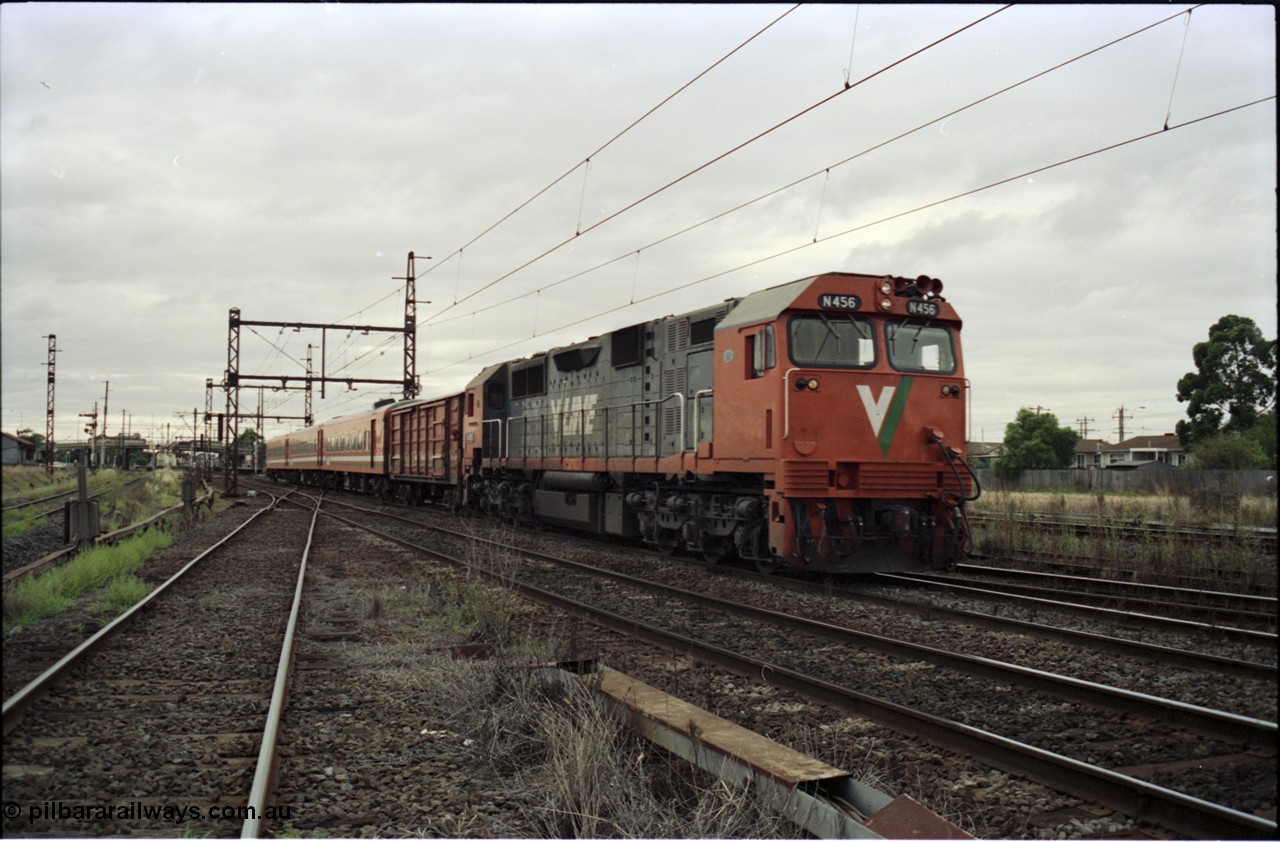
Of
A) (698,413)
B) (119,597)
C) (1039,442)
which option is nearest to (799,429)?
(698,413)

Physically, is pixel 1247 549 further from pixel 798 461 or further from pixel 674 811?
pixel 674 811

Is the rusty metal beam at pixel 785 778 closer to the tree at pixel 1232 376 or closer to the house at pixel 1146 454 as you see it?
the tree at pixel 1232 376

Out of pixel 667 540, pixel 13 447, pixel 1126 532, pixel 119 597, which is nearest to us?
pixel 13 447

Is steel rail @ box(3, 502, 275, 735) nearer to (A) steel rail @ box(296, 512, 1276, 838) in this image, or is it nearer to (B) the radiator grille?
(A) steel rail @ box(296, 512, 1276, 838)

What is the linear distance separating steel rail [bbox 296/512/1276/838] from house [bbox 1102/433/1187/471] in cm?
280

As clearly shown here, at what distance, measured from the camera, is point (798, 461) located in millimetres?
10320

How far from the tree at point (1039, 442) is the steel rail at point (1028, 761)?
30.3 metres

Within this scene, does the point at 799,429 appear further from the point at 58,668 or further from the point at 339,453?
the point at 339,453

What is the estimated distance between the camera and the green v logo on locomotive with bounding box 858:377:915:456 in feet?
35.2

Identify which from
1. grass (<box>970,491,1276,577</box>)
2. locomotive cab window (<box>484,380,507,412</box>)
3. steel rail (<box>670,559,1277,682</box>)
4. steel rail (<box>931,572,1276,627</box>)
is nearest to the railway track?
grass (<box>970,491,1276,577</box>)

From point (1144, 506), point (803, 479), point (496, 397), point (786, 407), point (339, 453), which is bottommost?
point (1144, 506)

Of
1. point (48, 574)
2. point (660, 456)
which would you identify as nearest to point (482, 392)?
point (660, 456)

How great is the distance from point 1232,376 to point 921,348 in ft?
27.5

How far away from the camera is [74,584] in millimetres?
10867
